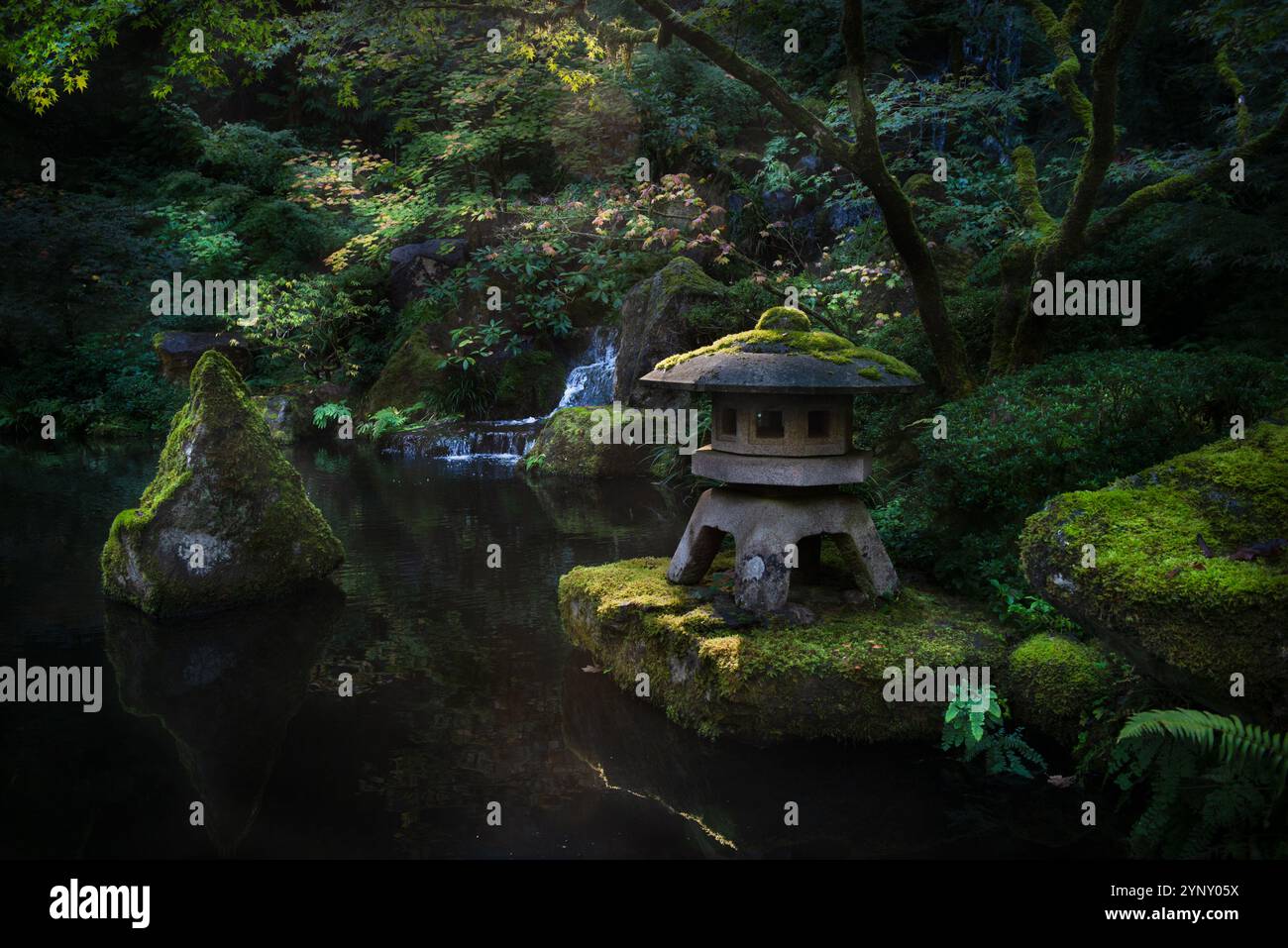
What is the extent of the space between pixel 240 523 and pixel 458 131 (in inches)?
617

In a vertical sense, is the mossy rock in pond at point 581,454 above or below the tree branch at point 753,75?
below

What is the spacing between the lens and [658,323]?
15.3 m

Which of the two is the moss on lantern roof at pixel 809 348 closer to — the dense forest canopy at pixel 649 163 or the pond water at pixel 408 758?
the dense forest canopy at pixel 649 163

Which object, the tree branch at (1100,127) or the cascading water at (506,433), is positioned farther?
the cascading water at (506,433)

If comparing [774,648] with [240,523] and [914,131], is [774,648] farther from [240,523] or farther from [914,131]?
[914,131]

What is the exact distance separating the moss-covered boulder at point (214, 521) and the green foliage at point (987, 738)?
6180 mm

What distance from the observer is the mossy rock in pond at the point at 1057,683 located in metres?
5.04

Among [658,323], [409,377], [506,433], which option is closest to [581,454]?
[658,323]

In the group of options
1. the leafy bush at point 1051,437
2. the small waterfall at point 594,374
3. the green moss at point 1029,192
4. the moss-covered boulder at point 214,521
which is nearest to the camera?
the leafy bush at point 1051,437

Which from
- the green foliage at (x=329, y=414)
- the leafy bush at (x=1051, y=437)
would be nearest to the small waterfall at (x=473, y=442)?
the green foliage at (x=329, y=414)

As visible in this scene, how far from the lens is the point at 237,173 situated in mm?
26734

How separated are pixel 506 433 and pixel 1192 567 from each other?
1530cm

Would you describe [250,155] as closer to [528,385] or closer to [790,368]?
[528,385]

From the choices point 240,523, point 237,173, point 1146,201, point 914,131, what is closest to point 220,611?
point 240,523
